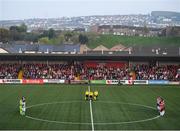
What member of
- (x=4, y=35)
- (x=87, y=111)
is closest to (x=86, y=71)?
(x=87, y=111)

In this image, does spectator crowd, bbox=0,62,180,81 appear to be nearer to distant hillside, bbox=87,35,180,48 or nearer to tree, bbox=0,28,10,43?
tree, bbox=0,28,10,43

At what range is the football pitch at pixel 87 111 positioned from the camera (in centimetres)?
2845

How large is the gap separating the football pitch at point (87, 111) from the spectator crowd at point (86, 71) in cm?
1387

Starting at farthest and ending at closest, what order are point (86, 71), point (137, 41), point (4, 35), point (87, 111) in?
point (137, 41) → point (4, 35) → point (86, 71) → point (87, 111)

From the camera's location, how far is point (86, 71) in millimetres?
66438

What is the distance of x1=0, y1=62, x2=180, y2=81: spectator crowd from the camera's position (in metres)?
→ 64.2

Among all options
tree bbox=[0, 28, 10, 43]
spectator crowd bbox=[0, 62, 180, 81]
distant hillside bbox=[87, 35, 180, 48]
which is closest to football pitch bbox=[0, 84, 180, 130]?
spectator crowd bbox=[0, 62, 180, 81]

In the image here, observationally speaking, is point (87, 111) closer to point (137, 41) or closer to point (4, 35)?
point (4, 35)

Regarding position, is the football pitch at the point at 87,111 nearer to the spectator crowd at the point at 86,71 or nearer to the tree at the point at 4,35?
the spectator crowd at the point at 86,71

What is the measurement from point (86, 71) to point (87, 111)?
32.1 meters

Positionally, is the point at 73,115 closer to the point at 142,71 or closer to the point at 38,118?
the point at 38,118

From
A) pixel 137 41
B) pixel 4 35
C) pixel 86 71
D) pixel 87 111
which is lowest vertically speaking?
pixel 87 111

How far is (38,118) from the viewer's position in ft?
102

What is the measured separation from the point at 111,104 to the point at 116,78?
81.6 feet
